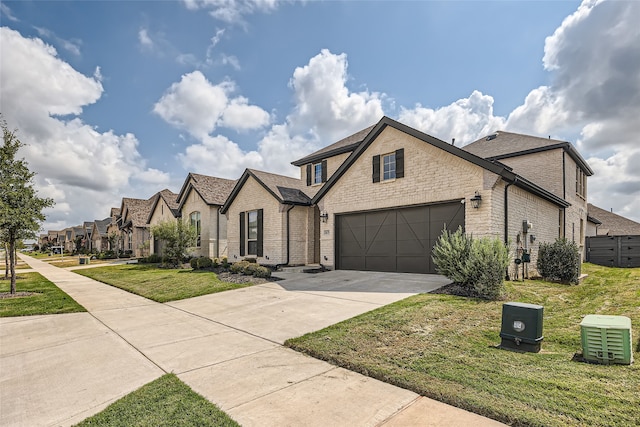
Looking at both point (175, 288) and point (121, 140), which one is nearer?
point (175, 288)

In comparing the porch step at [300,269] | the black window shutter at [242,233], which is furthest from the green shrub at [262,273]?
the black window shutter at [242,233]

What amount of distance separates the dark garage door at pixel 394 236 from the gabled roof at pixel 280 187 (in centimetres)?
308

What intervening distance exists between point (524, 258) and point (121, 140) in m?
19.5

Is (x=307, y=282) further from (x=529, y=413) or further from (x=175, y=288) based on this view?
(x=529, y=413)

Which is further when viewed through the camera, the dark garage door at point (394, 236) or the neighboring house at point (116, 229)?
the neighboring house at point (116, 229)

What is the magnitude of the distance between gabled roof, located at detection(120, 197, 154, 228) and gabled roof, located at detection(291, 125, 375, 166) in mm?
22362

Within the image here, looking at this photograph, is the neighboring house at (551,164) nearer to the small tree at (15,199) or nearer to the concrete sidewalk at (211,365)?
the concrete sidewalk at (211,365)

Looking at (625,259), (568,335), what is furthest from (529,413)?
(625,259)

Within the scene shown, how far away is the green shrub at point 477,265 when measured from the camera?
7961mm

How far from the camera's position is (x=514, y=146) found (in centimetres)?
1900

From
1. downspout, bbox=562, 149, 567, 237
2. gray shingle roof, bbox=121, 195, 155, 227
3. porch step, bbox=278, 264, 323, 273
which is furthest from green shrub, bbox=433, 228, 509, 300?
gray shingle roof, bbox=121, 195, 155, 227

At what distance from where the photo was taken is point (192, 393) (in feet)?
12.3

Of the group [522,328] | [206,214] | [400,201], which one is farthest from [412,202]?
[206,214]

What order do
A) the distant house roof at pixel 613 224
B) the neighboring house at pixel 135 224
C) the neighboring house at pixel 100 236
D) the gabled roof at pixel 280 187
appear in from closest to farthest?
the gabled roof at pixel 280 187
the distant house roof at pixel 613 224
the neighboring house at pixel 135 224
the neighboring house at pixel 100 236
